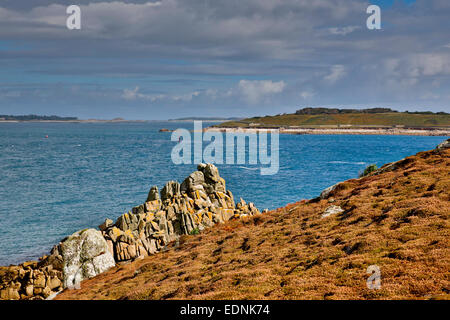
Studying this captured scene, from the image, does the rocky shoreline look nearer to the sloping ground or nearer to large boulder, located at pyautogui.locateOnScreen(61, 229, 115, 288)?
→ large boulder, located at pyautogui.locateOnScreen(61, 229, 115, 288)

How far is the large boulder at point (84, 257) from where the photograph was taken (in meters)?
33.0

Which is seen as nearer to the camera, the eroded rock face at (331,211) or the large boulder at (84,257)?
the eroded rock face at (331,211)

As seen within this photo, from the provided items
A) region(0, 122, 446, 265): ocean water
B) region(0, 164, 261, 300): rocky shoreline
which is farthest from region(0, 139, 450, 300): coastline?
region(0, 122, 446, 265): ocean water

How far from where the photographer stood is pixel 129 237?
38.2 metres

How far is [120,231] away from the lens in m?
38.9

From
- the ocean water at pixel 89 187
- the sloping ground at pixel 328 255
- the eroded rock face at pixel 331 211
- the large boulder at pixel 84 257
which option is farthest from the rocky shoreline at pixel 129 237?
the eroded rock face at pixel 331 211

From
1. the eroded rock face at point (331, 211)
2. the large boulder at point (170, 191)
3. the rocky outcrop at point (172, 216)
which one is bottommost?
the rocky outcrop at point (172, 216)

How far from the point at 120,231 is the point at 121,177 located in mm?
59192

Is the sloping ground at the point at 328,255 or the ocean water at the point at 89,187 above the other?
the sloping ground at the point at 328,255

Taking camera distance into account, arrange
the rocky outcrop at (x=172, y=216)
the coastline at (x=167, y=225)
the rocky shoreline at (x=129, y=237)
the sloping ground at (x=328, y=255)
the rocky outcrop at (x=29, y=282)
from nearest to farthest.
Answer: the sloping ground at (x=328, y=255) → the coastline at (x=167, y=225) → the rocky outcrop at (x=29, y=282) → the rocky shoreline at (x=129, y=237) → the rocky outcrop at (x=172, y=216)

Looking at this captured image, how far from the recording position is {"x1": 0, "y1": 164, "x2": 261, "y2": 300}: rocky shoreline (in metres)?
31.9

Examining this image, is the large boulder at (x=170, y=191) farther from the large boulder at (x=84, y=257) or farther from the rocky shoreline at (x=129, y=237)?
the large boulder at (x=84, y=257)

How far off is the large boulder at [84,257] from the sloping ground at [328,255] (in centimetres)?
128

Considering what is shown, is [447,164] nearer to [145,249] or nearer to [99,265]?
[145,249]
